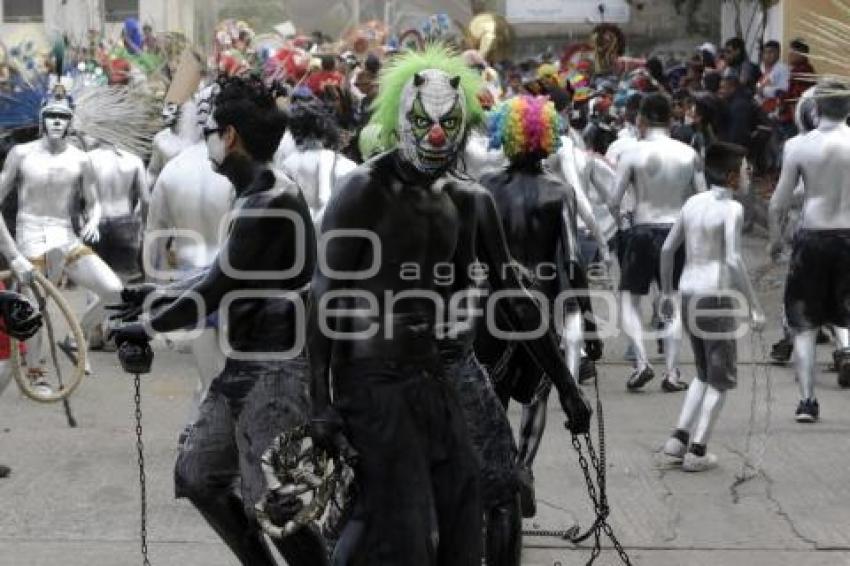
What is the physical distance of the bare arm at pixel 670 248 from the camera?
30.0ft

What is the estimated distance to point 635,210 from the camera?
38.0ft

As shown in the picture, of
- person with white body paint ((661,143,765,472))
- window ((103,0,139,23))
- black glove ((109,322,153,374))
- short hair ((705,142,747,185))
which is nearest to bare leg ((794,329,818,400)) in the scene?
person with white body paint ((661,143,765,472))

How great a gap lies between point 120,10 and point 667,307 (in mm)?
25525

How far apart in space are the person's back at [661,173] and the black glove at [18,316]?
5.46 meters

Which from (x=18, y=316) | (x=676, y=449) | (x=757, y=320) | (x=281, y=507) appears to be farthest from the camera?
(x=676, y=449)

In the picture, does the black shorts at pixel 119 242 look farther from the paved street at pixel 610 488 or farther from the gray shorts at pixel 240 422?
the gray shorts at pixel 240 422

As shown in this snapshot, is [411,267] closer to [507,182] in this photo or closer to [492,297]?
[492,297]

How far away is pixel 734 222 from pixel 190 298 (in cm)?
399

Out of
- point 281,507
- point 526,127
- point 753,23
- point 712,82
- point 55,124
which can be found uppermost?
point 526,127

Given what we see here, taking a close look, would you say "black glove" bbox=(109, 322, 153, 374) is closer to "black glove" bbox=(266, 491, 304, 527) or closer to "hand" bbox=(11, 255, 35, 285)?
"black glove" bbox=(266, 491, 304, 527)

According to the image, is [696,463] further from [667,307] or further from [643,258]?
[643,258]

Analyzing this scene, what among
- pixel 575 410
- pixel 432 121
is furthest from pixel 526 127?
pixel 432 121

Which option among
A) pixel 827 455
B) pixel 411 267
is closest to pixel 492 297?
pixel 411 267

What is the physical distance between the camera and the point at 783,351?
39.8 ft
